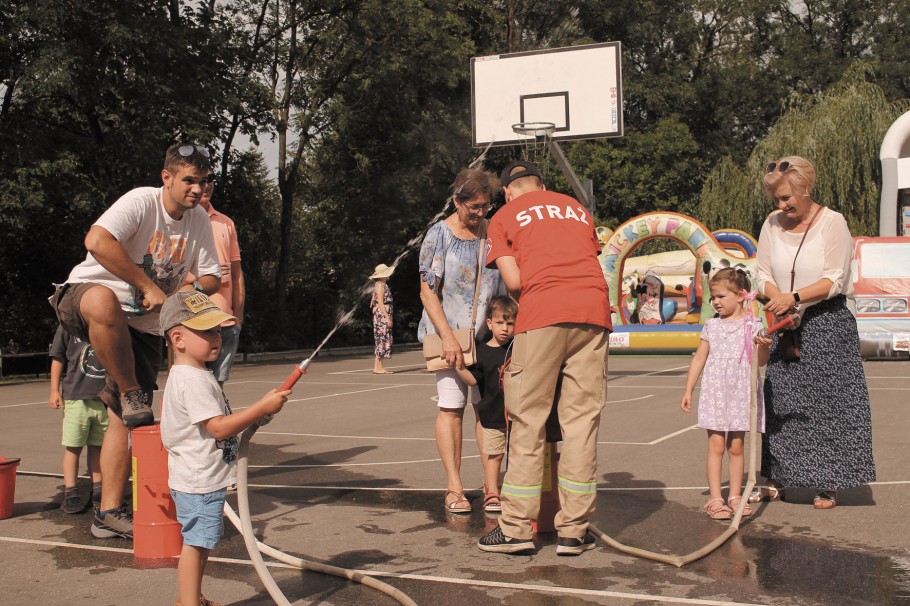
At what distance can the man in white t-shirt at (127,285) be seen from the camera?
224 inches

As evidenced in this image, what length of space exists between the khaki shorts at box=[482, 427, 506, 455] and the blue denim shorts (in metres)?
2.38

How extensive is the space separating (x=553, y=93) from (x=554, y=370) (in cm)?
1694

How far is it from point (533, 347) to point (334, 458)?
3.95 m

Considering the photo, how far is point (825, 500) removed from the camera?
6406 millimetres

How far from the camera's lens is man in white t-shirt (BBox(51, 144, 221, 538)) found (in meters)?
5.70

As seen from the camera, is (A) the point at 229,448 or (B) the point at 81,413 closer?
(A) the point at 229,448

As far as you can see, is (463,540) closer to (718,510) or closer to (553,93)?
(718,510)

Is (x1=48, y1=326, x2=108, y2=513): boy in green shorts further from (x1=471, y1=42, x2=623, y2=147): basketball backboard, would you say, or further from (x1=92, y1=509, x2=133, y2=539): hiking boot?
(x1=471, y1=42, x2=623, y2=147): basketball backboard

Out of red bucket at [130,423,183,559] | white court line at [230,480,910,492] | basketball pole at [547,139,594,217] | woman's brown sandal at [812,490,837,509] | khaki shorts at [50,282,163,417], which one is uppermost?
basketball pole at [547,139,594,217]

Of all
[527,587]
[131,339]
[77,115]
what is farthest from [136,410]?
[77,115]

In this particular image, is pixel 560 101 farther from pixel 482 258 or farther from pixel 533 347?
pixel 533 347

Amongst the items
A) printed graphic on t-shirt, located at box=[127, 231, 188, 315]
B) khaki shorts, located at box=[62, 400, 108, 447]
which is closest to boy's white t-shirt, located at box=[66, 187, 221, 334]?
printed graphic on t-shirt, located at box=[127, 231, 188, 315]

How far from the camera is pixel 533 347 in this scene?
212 inches

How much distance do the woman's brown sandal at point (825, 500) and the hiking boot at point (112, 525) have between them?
406 cm
